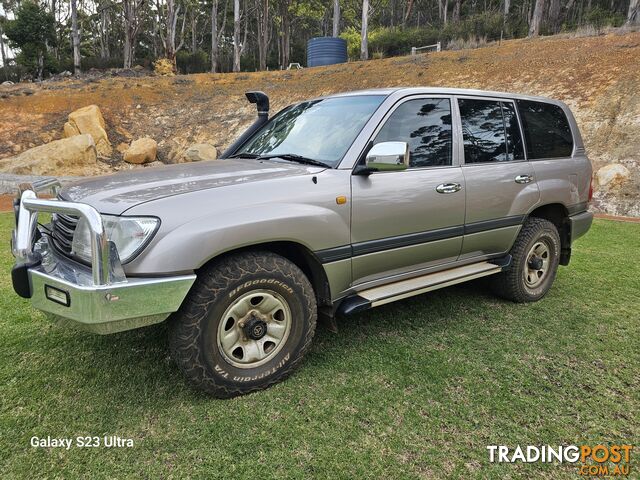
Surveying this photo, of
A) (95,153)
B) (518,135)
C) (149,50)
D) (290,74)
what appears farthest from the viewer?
(149,50)

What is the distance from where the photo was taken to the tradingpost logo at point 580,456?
2189 mm

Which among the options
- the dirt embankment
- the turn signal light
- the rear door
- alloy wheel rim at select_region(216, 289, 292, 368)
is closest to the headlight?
the turn signal light

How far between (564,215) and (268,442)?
3618mm

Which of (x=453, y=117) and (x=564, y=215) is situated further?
(x=564, y=215)

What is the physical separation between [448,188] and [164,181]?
2007mm

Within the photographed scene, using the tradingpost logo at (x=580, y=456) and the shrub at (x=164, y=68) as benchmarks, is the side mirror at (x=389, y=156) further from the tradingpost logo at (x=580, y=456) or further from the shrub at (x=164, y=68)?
the shrub at (x=164, y=68)

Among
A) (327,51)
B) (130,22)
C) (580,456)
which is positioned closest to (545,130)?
(580,456)

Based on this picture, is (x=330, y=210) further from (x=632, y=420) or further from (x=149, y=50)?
(x=149, y=50)

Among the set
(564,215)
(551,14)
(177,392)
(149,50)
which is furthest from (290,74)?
(149,50)

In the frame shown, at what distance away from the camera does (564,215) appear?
437 centimetres

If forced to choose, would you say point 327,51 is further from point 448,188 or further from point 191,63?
point 448,188

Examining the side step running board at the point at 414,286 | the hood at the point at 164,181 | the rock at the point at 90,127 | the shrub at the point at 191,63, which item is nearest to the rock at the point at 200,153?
the rock at the point at 90,127

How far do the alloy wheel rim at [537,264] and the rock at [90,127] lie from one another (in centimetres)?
1509

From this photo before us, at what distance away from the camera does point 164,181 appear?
2680 millimetres
